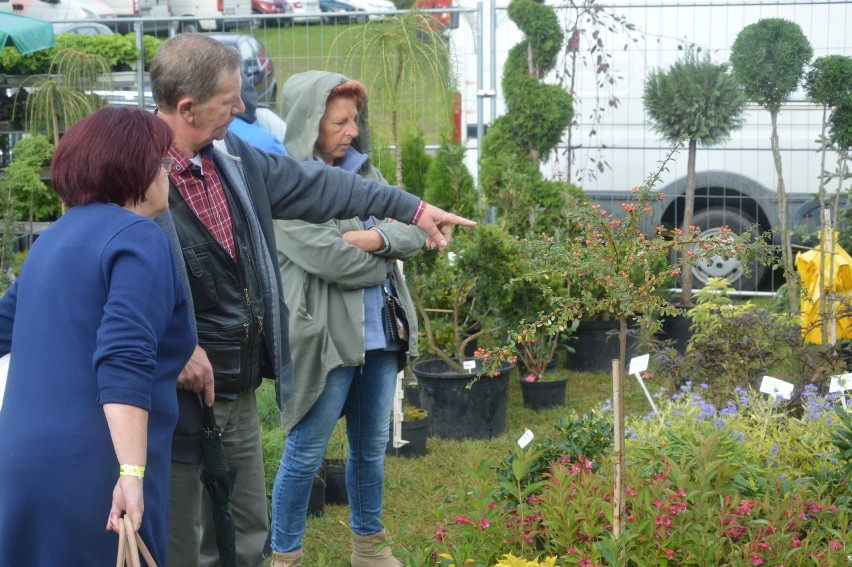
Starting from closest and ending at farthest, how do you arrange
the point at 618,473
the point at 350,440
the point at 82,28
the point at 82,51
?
the point at 618,473, the point at 350,440, the point at 82,51, the point at 82,28

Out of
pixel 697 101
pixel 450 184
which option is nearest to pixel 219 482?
pixel 450 184

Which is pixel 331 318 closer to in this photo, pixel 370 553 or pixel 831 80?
pixel 370 553

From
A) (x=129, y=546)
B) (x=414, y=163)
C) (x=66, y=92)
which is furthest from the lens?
(x=66, y=92)

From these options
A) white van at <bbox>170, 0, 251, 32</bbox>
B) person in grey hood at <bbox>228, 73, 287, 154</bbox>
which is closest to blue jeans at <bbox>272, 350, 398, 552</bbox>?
person in grey hood at <bbox>228, 73, 287, 154</bbox>

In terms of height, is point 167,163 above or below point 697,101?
below

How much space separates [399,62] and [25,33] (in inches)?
128

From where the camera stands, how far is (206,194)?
99.0 inches

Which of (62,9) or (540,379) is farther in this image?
(62,9)

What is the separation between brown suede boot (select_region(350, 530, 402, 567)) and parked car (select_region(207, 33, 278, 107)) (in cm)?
531

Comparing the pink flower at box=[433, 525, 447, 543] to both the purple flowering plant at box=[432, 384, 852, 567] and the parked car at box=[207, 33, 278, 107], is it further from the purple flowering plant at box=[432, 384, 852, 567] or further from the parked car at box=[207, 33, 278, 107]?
the parked car at box=[207, 33, 278, 107]

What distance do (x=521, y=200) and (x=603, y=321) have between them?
108 cm

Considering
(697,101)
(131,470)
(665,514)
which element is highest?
(697,101)

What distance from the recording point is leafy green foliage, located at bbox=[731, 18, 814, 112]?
19.2 feet

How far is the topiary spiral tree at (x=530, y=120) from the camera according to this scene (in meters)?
6.53
